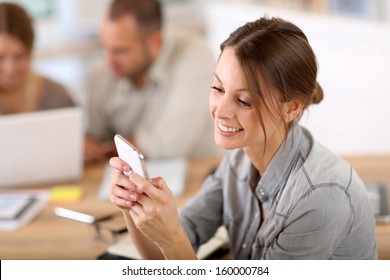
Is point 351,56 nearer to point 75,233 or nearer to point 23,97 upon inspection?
point 23,97

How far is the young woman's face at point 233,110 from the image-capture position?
1.10m

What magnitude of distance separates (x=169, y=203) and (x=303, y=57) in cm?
33

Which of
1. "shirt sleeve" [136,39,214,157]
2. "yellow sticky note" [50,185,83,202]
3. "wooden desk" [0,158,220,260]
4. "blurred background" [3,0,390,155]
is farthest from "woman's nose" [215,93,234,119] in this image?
"blurred background" [3,0,390,155]

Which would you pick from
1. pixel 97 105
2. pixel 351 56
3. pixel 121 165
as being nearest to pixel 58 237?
pixel 121 165

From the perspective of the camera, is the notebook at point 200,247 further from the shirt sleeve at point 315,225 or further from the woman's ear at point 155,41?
the woman's ear at point 155,41

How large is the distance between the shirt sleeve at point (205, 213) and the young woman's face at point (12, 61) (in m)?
0.95

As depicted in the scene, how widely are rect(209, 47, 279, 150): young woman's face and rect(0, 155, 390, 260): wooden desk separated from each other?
0.40m

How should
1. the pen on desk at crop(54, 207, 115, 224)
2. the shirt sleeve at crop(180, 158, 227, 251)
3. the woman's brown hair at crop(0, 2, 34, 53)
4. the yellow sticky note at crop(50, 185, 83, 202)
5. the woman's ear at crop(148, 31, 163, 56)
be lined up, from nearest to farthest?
1. the shirt sleeve at crop(180, 158, 227, 251)
2. the pen on desk at crop(54, 207, 115, 224)
3. the yellow sticky note at crop(50, 185, 83, 202)
4. the woman's brown hair at crop(0, 2, 34, 53)
5. the woman's ear at crop(148, 31, 163, 56)

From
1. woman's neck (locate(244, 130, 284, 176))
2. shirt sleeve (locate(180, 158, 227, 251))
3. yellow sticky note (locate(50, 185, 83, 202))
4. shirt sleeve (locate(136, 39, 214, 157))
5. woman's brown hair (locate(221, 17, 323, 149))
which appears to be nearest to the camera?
woman's brown hair (locate(221, 17, 323, 149))

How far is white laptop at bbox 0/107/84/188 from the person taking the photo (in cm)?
184

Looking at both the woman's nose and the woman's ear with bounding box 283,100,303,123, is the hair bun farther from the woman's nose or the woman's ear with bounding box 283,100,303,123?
the woman's nose

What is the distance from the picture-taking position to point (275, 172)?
122cm
